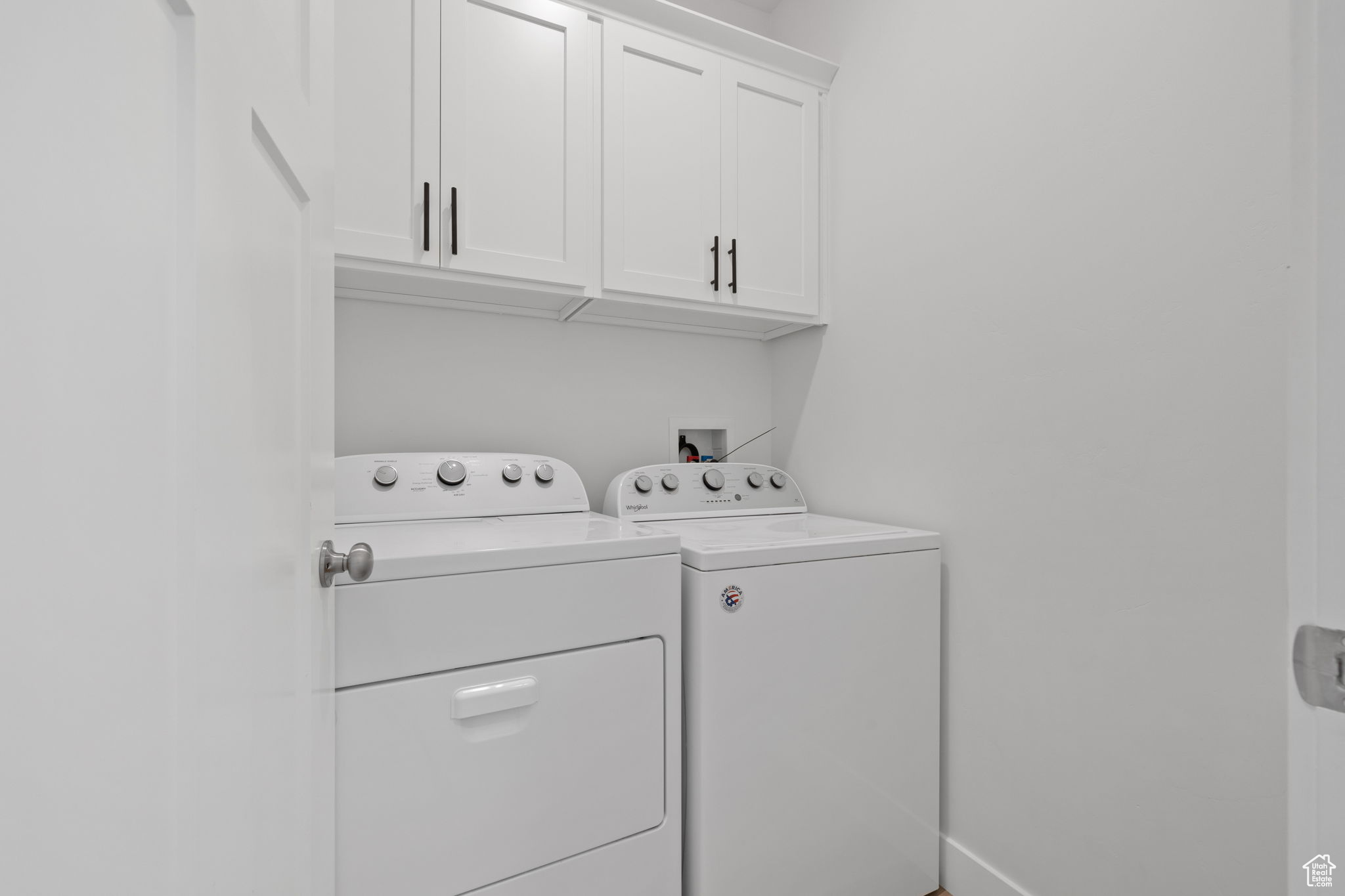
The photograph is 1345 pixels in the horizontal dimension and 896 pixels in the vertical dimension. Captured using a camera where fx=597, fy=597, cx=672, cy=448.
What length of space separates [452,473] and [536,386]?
0.43 meters

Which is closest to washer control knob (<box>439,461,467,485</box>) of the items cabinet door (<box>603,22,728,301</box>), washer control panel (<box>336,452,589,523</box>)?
washer control panel (<box>336,452,589,523</box>)

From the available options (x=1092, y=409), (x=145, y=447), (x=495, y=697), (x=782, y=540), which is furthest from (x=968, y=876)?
(x=145, y=447)

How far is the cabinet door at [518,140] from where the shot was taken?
1426 mm

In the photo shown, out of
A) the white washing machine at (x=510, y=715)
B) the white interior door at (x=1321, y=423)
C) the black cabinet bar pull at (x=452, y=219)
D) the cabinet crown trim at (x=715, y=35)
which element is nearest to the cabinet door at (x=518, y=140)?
the black cabinet bar pull at (x=452, y=219)

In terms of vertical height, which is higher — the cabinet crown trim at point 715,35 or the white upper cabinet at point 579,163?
the cabinet crown trim at point 715,35

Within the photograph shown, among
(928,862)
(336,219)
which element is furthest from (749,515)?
(336,219)

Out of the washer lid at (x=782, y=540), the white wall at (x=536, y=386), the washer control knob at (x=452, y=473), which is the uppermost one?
the white wall at (x=536, y=386)

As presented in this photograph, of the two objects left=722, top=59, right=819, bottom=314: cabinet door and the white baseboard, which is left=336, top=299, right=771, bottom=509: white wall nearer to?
left=722, top=59, right=819, bottom=314: cabinet door

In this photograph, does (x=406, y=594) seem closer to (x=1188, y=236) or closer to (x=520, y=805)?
(x=520, y=805)

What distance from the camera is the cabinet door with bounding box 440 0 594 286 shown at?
1.43 metres

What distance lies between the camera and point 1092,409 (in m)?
1.22

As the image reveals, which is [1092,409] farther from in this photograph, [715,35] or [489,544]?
[715,35]

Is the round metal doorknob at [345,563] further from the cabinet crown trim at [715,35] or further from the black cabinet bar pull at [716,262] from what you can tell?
the cabinet crown trim at [715,35]

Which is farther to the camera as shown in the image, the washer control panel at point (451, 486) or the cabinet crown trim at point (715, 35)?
the cabinet crown trim at point (715, 35)
